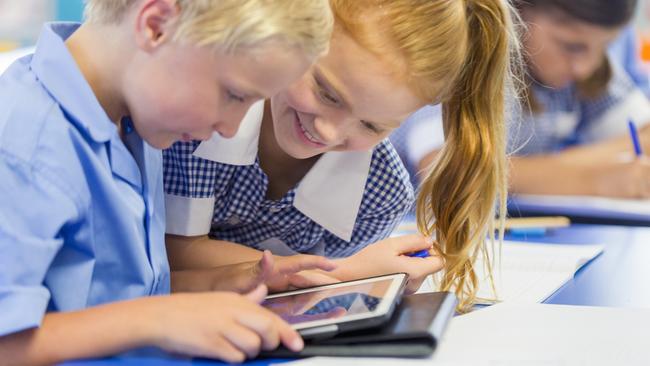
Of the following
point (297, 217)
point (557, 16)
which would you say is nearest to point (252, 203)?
point (297, 217)

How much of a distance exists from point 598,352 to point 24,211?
1.47 feet

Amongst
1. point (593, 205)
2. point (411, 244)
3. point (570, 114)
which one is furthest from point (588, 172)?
point (411, 244)

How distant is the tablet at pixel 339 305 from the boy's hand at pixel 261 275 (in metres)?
0.06

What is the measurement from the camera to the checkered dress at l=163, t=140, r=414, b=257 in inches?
43.0

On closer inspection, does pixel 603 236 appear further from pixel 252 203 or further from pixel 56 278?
pixel 56 278

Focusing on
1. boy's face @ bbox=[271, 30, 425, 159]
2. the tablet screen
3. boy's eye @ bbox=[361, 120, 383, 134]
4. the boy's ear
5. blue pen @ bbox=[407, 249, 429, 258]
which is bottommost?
blue pen @ bbox=[407, 249, 429, 258]

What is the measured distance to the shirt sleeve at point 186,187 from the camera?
3.54 ft

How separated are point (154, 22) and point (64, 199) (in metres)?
0.16

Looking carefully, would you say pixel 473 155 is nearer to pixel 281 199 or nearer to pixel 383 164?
pixel 383 164

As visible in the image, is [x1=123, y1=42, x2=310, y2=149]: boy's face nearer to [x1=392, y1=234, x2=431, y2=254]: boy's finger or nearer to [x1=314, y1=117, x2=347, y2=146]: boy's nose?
[x1=314, y1=117, x2=347, y2=146]: boy's nose

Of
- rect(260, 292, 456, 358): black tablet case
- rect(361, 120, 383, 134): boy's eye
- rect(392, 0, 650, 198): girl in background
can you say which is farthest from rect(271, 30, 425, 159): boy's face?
rect(392, 0, 650, 198): girl in background

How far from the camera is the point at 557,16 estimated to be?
2.05m

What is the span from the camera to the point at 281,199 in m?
1.19

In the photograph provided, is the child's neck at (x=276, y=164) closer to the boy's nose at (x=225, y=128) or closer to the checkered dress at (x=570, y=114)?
the boy's nose at (x=225, y=128)
